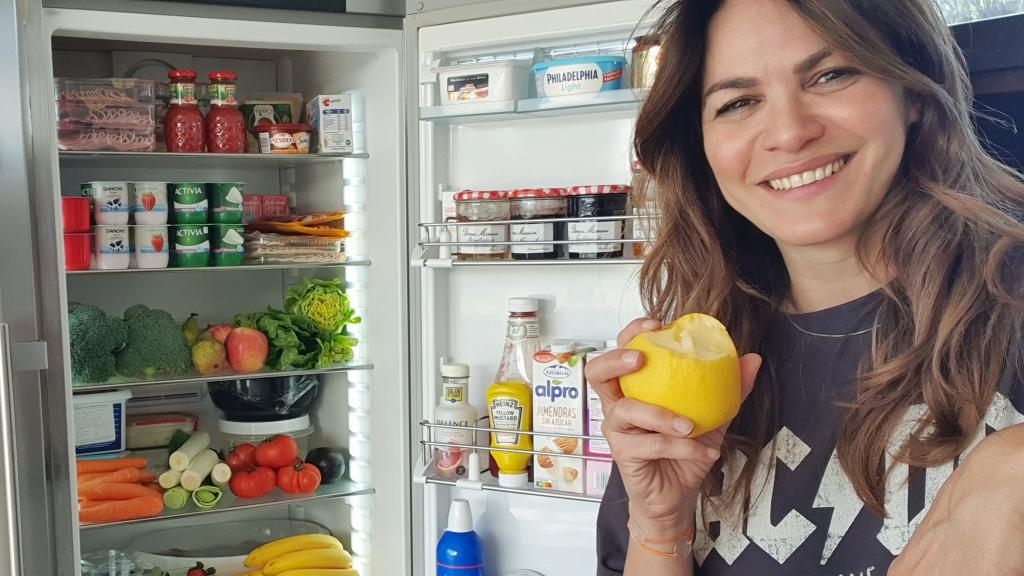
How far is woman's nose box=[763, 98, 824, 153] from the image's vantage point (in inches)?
35.9

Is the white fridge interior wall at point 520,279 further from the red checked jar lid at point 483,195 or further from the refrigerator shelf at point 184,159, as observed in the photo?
the refrigerator shelf at point 184,159

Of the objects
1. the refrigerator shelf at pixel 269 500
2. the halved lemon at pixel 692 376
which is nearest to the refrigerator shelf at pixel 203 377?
the refrigerator shelf at pixel 269 500

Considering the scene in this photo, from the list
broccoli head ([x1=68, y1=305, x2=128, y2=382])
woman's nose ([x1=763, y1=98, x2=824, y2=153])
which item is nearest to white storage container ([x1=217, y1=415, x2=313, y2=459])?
broccoli head ([x1=68, y1=305, x2=128, y2=382])

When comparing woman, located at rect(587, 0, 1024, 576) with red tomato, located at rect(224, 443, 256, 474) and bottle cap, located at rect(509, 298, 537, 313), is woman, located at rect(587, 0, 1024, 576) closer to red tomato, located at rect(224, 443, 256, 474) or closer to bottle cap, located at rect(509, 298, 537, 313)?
bottle cap, located at rect(509, 298, 537, 313)

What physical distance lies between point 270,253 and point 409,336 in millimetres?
426

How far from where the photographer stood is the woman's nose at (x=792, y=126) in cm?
91

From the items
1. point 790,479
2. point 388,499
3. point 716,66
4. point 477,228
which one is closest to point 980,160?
point 716,66

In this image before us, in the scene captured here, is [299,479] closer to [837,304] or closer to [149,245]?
[149,245]

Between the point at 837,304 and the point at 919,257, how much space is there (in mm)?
109

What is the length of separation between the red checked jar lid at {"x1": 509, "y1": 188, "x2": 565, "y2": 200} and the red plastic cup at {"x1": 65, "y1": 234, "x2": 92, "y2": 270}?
0.89 metres

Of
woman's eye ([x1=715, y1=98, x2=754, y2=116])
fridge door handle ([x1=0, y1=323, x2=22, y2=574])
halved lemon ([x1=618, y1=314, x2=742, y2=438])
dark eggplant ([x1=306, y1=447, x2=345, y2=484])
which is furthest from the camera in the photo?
dark eggplant ([x1=306, y1=447, x2=345, y2=484])

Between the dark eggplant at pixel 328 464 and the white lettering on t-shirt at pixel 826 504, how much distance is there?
125cm

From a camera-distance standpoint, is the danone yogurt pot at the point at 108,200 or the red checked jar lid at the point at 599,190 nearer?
the red checked jar lid at the point at 599,190

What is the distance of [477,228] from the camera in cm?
168
